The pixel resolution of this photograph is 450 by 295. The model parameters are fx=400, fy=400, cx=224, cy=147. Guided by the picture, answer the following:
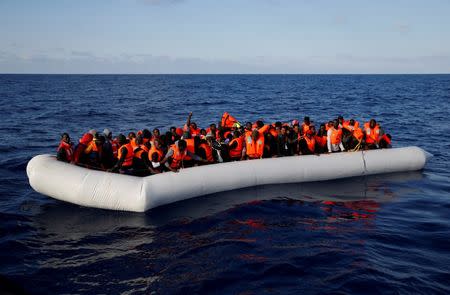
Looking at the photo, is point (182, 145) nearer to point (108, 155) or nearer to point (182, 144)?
point (182, 144)

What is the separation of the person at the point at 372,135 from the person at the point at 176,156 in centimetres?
634

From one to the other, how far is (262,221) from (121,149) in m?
4.03

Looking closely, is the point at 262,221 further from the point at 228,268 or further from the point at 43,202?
the point at 43,202

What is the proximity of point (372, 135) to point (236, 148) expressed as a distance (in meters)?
4.79

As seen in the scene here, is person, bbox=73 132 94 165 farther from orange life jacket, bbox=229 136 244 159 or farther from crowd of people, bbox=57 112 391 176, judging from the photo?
Result: orange life jacket, bbox=229 136 244 159

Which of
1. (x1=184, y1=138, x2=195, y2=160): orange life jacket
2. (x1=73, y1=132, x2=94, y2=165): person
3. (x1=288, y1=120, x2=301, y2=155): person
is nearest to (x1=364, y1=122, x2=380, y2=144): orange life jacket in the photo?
(x1=288, y1=120, x2=301, y2=155): person

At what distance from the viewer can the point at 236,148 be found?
11773 mm

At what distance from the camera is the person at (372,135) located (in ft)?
43.3

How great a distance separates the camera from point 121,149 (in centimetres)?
1030

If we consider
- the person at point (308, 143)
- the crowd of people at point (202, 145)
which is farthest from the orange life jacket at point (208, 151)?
the person at point (308, 143)

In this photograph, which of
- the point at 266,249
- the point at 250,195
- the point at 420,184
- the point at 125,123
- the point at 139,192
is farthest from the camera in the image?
the point at 125,123

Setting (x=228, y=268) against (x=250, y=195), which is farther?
(x=250, y=195)

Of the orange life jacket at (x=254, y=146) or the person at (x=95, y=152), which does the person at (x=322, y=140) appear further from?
the person at (x=95, y=152)

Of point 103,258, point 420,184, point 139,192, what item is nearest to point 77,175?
point 139,192
